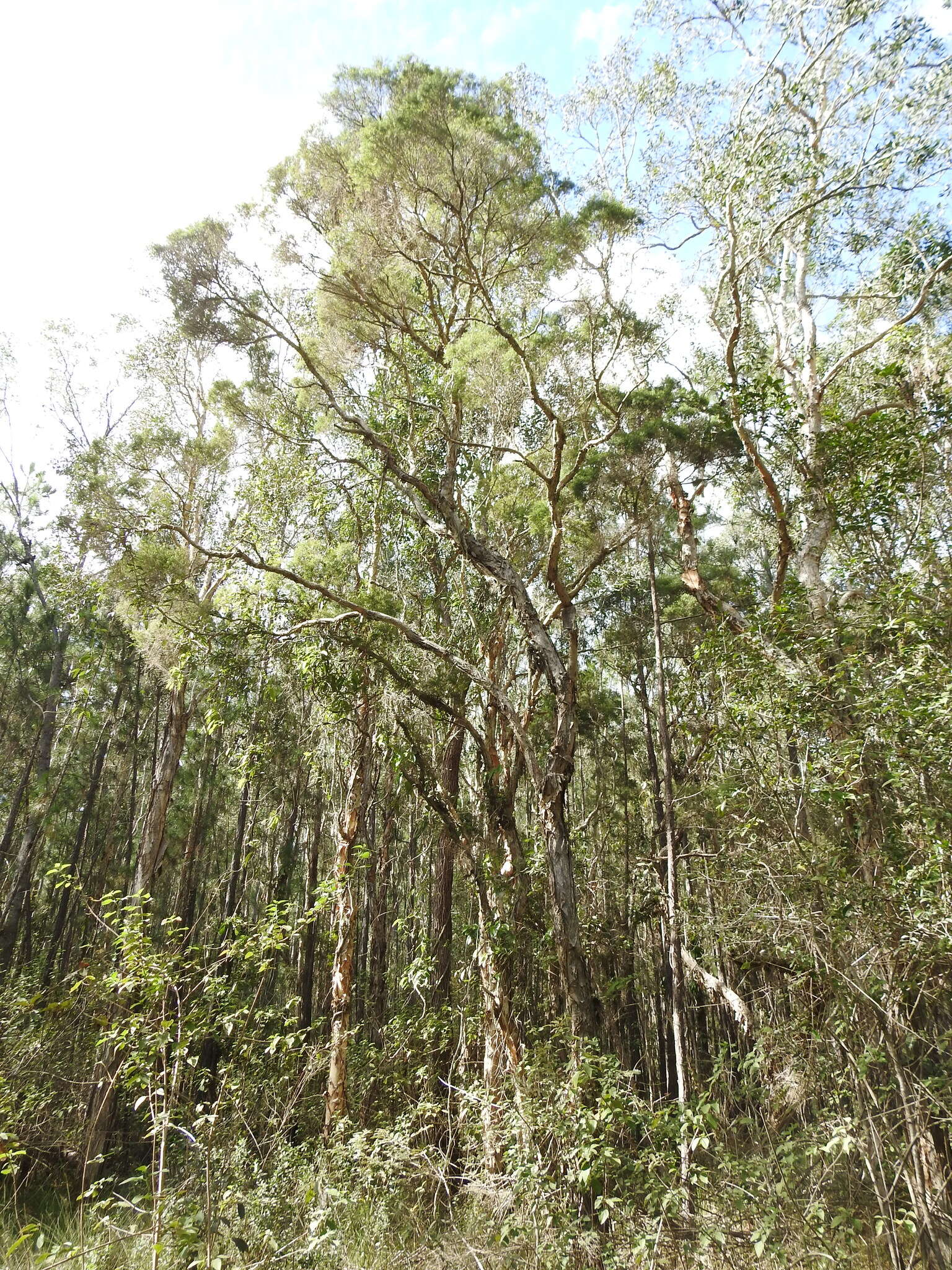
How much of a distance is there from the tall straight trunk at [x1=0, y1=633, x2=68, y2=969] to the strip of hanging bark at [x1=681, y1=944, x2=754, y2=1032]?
26.8ft

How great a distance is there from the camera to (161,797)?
860cm

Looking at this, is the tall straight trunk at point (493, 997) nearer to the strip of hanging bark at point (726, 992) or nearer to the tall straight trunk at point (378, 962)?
the strip of hanging bark at point (726, 992)

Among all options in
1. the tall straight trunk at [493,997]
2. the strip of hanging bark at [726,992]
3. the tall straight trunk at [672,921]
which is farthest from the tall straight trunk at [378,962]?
the tall straight trunk at [672,921]

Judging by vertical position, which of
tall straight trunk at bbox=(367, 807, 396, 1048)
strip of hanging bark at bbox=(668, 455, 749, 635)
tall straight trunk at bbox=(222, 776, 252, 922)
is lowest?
tall straight trunk at bbox=(367, 807, 396, 1048)

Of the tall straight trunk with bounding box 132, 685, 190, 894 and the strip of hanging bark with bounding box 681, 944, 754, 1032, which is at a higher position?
the tall straight trunk with bounding box 132, 685, 190, 894

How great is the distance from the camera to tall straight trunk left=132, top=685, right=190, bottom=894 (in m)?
8.16

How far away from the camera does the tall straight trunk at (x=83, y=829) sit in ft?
40.5

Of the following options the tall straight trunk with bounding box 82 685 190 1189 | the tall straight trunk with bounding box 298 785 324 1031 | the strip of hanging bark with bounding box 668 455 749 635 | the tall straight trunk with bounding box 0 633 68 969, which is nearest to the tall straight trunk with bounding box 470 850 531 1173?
the strip of hanging bark with bounding box 668 455 749 635

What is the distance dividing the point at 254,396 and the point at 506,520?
355 cm

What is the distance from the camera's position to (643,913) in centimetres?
688

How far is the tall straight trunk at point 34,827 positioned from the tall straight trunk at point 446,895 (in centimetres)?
551

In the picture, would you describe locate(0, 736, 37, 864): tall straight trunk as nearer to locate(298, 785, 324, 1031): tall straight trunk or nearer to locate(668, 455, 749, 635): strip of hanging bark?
locate(298, 785, 324, 1031): tall straight trunk

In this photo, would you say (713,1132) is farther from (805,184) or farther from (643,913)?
(805,184)

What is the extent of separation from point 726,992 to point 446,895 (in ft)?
10.7
